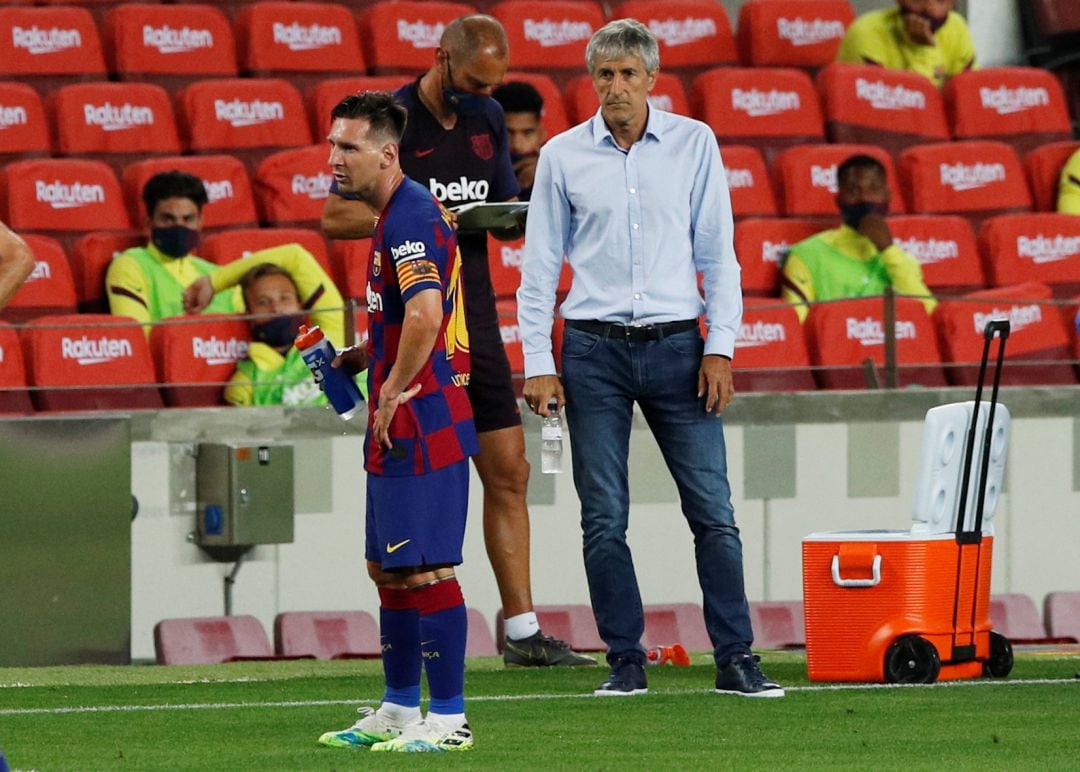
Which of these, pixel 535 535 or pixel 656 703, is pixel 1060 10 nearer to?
pixel 535 535

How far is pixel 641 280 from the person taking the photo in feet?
20.1

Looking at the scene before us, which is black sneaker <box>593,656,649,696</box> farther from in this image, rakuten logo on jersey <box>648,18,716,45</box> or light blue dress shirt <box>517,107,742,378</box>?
rakuten logo on jersey <box>648,18,716,45</box>

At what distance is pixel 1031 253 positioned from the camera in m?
11.5

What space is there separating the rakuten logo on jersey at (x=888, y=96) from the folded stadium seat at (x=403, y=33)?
219 centimetres

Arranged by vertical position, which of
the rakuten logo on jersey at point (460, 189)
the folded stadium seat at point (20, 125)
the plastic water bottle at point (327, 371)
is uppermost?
the folded stadium seat at point (20, 125)

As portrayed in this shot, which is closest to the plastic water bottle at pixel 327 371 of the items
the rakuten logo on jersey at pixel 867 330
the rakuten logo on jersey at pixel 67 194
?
the rakuten logo on jersey at pixel 67 194

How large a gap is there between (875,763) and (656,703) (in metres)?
1.19

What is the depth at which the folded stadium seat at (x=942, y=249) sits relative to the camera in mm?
11281

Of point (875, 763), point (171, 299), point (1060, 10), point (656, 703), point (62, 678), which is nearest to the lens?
point (875, 763)

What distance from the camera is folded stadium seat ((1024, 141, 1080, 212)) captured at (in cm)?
1228

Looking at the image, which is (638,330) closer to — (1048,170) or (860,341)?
(860,341)

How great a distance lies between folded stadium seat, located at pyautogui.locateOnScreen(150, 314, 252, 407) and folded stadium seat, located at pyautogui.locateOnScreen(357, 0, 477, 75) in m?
2.91

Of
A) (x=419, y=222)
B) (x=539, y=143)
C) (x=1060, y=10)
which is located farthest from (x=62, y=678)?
(x=1060, y=10)

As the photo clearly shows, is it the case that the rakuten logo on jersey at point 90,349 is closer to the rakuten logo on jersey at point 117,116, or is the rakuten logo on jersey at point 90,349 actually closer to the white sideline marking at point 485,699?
the rakuten logo on jersey at point 117,116
